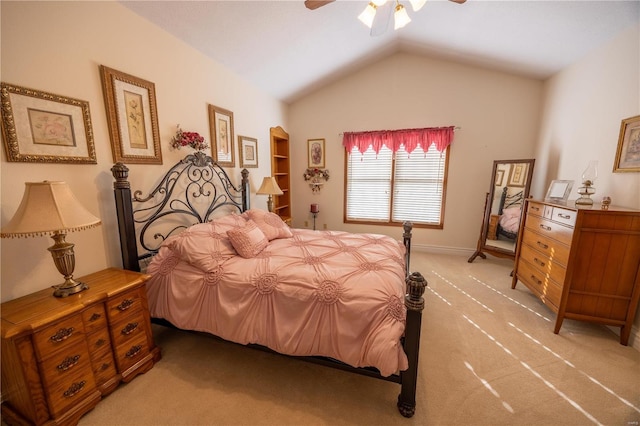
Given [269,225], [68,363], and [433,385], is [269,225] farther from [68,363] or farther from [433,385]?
[433,385]

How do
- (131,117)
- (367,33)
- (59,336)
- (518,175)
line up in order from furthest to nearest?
(518,175) < (367,33) < (131,117) < (59,336)

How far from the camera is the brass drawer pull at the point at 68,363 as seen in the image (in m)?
1.31

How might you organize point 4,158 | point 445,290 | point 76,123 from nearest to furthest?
point 4,158
point 76,123
point 445,290

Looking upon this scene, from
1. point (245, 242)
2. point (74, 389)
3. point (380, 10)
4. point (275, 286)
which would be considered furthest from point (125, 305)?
point (380, 10)

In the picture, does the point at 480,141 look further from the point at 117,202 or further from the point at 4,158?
the point at 4,158

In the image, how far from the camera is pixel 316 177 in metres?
4.67

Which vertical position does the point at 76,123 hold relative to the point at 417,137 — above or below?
below

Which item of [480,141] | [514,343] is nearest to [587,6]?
[480,141]

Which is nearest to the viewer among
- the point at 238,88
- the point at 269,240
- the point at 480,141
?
the point at 269,240

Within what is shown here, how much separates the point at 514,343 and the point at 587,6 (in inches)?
114

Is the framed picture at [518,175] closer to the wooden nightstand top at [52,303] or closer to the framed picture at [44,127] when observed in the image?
the wooden nightstand top at [52,303]

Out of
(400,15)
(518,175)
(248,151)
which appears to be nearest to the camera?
(400,15)

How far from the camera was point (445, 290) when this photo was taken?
294 centimetres

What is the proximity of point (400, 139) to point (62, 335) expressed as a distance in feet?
14.1
